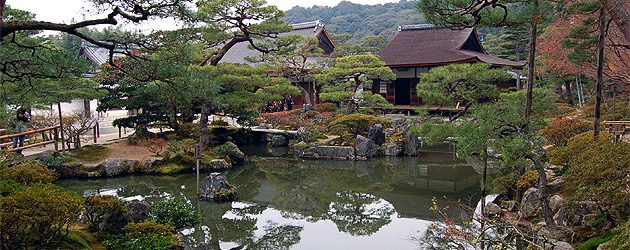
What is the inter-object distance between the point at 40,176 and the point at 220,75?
7751 mm

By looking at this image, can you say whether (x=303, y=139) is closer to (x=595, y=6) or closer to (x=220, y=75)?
(x=220, y=75)

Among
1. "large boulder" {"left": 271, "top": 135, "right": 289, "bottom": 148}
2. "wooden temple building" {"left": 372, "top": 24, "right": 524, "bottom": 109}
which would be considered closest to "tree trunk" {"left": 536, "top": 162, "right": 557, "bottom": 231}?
"large boulder" {"left": 271, "top": 135, "right": 289, "bottom": 148}

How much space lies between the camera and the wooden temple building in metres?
20.5

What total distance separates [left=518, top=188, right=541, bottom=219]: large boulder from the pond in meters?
1.33

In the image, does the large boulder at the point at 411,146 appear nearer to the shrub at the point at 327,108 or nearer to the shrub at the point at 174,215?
the shrub at the point at 327,108

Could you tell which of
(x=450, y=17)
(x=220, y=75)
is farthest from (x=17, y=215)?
(x=220, y=75)

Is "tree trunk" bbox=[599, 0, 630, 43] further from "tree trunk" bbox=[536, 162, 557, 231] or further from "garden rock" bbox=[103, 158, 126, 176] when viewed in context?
"garden rock" bbox=[103, 158, 126, 176]

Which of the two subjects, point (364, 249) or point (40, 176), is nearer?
point (40, 176)

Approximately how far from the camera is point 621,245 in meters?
3.71

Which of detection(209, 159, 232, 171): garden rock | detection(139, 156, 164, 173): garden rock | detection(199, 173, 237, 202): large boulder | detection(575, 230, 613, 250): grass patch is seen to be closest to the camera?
detection(575, 230, 613, 250): grass patch

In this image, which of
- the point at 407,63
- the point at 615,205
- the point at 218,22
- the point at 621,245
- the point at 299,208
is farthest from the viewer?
the point at 407,63

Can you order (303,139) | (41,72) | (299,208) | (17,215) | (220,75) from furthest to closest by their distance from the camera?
(303,139) → (220,75) → (299,208) → (41,72) → (17,215)

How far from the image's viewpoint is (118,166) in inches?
461

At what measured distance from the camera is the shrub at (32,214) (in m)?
4.07
